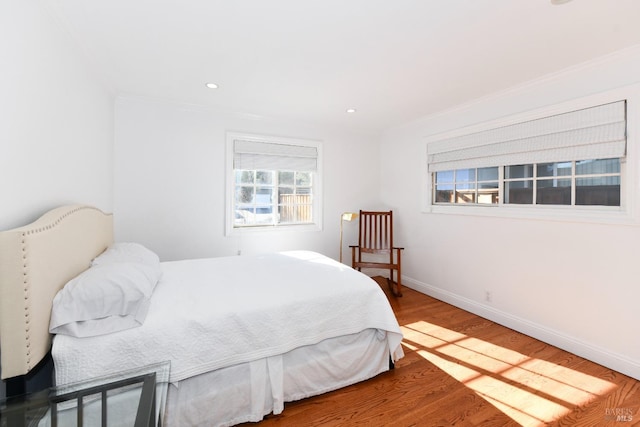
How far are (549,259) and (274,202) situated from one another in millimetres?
3225

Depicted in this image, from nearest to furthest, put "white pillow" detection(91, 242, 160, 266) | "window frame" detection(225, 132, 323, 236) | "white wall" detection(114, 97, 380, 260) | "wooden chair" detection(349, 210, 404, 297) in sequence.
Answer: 1. "white pillow" detection(91, 242, 160, 266)
2. "white wall" detection(114, 97, 380, 260)
3. "window frame" detection(225, 132, 323, 236)
4. "wooden chair" detection(349, 210, 404, 297)

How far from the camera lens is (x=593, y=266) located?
239cm

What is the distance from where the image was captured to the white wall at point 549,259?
2.21m

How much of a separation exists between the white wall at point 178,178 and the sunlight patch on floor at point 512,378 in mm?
2326

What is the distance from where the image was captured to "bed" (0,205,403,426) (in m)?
1.28

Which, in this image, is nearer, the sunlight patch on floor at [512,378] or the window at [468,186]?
the sunlight patch on floor at [512,378]

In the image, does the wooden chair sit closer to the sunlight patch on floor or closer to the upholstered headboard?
the sunlight patch on floor

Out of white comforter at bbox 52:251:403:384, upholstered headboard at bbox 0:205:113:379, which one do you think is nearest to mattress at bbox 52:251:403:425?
white comforter at bbox 52:251:403:384

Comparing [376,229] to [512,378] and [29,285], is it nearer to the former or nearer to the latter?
[512,378]

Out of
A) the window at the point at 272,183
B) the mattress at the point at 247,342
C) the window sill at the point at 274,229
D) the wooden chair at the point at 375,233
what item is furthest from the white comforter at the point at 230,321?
the wooden chair at the point at 375,233

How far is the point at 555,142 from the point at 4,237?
3779mm

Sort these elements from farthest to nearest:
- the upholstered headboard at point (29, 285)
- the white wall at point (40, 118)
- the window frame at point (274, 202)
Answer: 1. the window frame at point (274, 202)
2. the white wall at point (40, 118)
3. the upholstered headboard at point (29, 285)

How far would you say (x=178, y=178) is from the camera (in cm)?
350

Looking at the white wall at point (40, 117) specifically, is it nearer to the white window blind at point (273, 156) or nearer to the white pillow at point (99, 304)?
the white pillow at point (99, 304)
